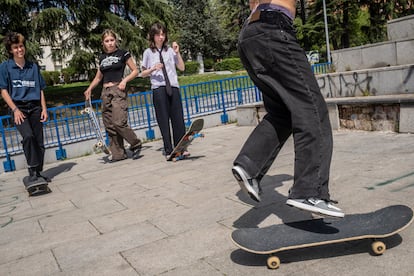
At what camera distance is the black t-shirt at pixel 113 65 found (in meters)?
7.14

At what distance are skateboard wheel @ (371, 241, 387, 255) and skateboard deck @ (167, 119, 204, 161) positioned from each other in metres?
4.14

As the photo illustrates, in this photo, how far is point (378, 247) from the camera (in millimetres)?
2375

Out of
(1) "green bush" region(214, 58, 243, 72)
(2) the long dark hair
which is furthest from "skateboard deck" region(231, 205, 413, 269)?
(1) "green bush" region(214, 58, 243, 72)

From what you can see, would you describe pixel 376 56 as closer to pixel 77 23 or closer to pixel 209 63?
pixel 77 23

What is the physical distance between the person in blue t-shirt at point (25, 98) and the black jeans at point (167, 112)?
71.0 inches

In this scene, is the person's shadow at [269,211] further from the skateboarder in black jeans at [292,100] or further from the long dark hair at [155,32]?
the long dark hair at [155,32]

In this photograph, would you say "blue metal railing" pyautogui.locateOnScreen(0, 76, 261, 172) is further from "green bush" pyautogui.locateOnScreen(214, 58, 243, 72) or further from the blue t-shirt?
"green bush" pyautogui.locateOnScreen(214, 58, 243, 72)

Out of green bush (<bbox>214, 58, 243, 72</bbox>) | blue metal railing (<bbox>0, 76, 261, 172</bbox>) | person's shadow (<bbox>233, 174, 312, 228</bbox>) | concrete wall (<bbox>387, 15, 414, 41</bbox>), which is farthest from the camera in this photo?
green bush (<bbox>214, 58, 243, 72</bbox>)

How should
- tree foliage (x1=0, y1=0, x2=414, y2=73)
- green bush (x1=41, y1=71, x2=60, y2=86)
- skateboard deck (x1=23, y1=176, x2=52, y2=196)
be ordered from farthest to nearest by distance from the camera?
green bush (x1=41, y1=71, x2=60, y2=86)
tree foliage (x1=0, y1=0, x2=414, y2=73)
skateboard deck (x1=23, y1=176, x2=52, y2=196)

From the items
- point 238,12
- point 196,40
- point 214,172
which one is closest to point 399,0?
point 238,12

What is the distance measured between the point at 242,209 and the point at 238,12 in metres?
52.3

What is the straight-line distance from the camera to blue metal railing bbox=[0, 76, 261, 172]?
8.91 m

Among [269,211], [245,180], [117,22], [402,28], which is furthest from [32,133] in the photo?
[117,22]

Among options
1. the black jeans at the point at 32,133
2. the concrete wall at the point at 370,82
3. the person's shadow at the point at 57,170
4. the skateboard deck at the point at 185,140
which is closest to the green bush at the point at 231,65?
the concrete wall at the point at 370,82
